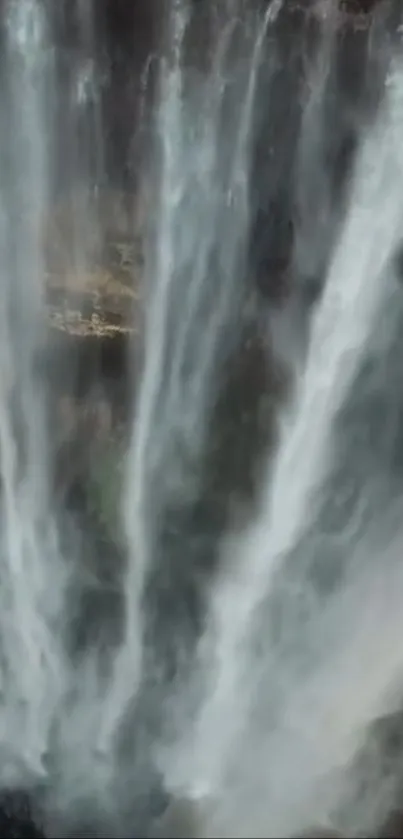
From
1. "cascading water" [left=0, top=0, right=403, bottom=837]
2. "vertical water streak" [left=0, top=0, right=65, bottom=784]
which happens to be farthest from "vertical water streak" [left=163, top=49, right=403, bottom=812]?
"vertical water streak" [left=0, top=0, right=65, bottom=784]

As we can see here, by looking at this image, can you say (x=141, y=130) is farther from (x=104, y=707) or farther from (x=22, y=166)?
(x=104, y=707)

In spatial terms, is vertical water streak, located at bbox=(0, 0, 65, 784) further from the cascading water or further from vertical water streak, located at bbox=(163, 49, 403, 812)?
vertical water streak, located at bbox=(163, 49, 403, 812)


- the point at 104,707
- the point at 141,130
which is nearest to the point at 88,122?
the point at 141,130

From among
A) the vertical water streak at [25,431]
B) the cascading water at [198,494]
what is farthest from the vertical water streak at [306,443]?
the vertical water streak at [25,431]

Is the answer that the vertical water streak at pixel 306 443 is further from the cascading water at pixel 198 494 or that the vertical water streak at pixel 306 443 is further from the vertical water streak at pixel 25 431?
the vertical water streak at pixel 25 431

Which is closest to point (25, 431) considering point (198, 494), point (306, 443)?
point (198, 494)

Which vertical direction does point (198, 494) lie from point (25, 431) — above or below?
below

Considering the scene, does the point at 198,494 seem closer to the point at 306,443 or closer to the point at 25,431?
the point at 306,443

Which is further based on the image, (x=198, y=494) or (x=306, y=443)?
(x=198, y=494)
